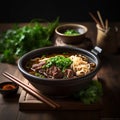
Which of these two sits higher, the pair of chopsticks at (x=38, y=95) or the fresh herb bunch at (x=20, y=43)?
the pair of chopsticks at (x=38, y=95)

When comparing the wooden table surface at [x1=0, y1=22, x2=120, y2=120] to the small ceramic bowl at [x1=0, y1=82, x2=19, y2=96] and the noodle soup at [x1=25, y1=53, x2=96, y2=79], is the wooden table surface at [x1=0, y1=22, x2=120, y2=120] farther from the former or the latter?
the noodle soup at [x1=25, y1=53, x2=96, y2=79]

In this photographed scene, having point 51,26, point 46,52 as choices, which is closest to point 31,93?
point 46,52

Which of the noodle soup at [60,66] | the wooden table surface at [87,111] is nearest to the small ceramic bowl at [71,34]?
the wooden table surface at [87,111]

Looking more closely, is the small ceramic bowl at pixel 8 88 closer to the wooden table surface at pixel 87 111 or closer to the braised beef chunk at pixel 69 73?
the wooden table surface at pixel 87 111

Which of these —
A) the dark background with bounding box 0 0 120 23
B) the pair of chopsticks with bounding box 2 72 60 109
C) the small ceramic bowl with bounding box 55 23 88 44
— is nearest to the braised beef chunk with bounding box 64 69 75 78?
the pair of chopsticks with bounding box 2 72 60 109

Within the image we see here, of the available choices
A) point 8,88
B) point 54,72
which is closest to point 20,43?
point 8,88

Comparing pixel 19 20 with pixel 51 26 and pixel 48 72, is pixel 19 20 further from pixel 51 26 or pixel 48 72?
pixel 48 72
